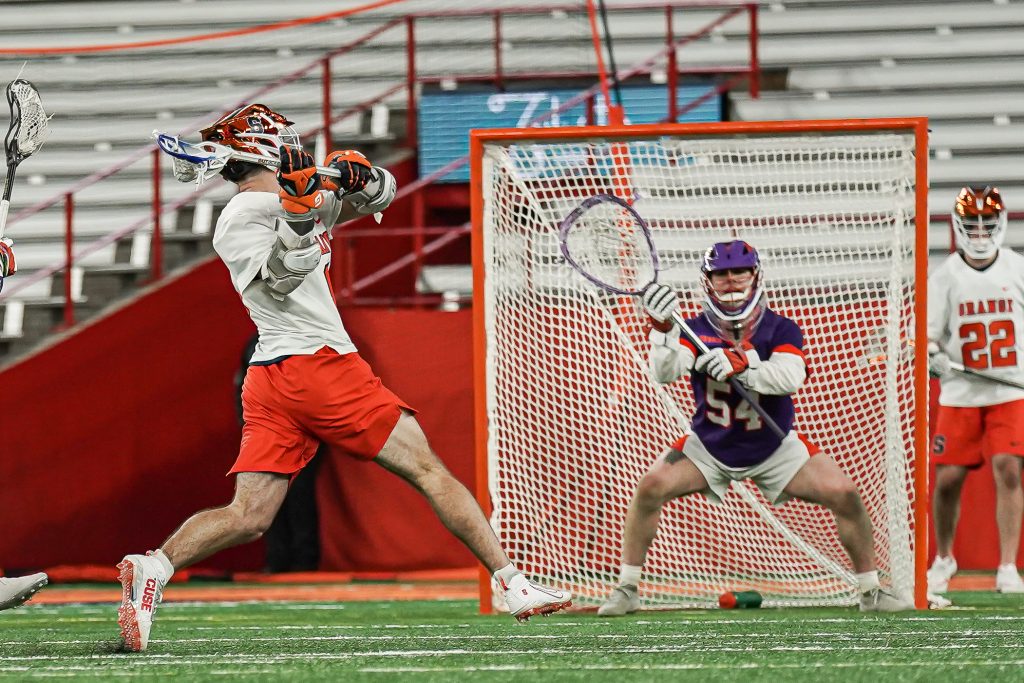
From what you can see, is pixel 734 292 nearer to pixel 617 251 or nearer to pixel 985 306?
pixel 617 251

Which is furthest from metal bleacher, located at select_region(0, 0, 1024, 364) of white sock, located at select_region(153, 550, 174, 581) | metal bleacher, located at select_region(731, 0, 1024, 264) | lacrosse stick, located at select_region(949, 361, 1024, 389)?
white sock, located at select_region(153, 550, 174, 581)

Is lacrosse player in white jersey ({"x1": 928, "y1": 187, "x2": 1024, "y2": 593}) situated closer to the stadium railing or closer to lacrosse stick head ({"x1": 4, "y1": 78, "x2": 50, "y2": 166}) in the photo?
the stadium railing

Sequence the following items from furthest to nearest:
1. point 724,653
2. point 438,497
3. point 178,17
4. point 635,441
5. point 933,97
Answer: point 178,17 < point 933,97 < point 635,441 < point 438,497 < point 724,653

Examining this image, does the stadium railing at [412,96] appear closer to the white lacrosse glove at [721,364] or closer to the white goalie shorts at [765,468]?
the white goalie shorts at [765,468]

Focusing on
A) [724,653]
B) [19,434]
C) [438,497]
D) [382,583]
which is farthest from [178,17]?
[724,653]

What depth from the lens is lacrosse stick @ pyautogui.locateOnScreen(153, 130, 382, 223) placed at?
4.39 metres

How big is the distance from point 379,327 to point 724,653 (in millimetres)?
5116

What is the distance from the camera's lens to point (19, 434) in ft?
29.4

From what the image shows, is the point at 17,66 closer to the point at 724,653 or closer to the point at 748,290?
the point at 748,290

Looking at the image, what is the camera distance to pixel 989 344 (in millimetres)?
7035

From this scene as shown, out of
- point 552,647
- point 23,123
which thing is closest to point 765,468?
point 552,647

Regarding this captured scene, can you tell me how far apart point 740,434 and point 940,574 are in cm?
160

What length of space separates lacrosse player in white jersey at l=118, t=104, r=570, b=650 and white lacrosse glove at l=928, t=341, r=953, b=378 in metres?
2.85

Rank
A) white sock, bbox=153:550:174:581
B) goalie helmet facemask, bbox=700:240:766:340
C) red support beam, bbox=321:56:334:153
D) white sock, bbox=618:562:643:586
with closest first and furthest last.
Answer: white sock, bbox=153:550:174:581
goalie helmet facemask, bbox=700:240:766:340
white sock, bbox=618:562:643:586
red support beam, bbox=321:56:334:153
